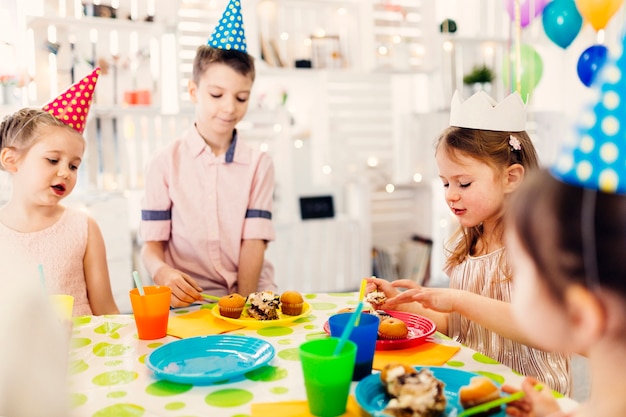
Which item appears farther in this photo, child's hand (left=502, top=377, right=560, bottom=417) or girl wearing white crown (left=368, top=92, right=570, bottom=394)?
girl wearing white crown (left=368, top=92, right=570, bottom=394)

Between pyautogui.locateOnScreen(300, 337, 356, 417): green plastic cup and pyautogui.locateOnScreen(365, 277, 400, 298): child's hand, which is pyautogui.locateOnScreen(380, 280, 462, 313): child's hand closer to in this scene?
pyautogui.locateOnScreen(365, 277, 400, 298): child's hand

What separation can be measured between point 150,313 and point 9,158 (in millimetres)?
796

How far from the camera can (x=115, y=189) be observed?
12.3ft

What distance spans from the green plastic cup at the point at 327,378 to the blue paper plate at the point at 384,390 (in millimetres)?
35

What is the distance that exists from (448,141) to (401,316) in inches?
18.2

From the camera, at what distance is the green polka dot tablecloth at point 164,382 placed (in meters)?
0.88

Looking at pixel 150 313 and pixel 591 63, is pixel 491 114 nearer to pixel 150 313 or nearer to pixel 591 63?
pixel 150 313

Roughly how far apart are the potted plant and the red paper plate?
3.37 m

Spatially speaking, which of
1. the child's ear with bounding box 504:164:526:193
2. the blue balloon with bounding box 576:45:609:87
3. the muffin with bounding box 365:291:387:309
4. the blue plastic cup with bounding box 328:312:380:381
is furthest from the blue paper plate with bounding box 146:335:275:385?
the blue balloon with bounding box 576:45:609:87

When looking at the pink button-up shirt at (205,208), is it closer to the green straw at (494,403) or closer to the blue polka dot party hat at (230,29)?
the blue polka dot party hat at (230,29)

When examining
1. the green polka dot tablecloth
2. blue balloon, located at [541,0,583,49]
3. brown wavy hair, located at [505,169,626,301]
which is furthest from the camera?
blue balloon, located at [541,0,583,49]

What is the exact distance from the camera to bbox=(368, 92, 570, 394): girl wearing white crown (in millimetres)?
1371

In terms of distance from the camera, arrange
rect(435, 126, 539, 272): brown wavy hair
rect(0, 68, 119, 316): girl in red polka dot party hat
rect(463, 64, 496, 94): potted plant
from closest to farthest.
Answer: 1. rect(435, 126, 539, 272): brown wavy hair
2. rect(0, 68, 119, 316): girl in red polka dot party hat
3. rect(463, 64, 496, 94): potted plant

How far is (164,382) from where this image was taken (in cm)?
97
